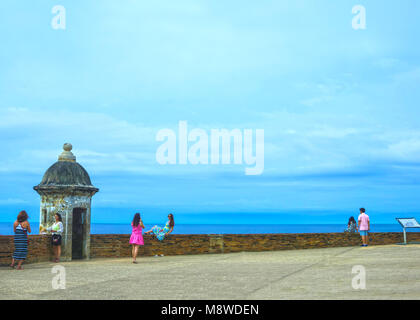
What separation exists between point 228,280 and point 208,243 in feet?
28.0

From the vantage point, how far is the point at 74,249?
1738 cm

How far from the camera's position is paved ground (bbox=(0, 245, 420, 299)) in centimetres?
838

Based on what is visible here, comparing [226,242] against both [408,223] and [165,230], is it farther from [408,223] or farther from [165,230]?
[408,223]

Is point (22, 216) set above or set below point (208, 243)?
above

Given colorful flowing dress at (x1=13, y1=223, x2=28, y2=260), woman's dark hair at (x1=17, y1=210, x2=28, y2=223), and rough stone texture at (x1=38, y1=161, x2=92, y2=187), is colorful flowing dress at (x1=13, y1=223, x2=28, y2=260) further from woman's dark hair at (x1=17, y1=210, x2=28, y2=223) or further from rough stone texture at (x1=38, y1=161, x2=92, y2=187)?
rough stone texture at (x1=38, y1=161, x2=92, y2=187)

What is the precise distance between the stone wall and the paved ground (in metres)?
1.41

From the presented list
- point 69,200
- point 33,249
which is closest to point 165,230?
point 69,200

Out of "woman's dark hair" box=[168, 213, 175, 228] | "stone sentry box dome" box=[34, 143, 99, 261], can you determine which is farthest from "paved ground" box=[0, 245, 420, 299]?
"woman's dark hair" box=[168, 213, 175, 228]

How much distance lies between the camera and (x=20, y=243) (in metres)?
13.6

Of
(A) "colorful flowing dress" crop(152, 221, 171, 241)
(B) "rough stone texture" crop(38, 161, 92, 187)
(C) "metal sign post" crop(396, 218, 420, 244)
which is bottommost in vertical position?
(A) "colorful flowing dress" crop(152, 221, 171, 241)
